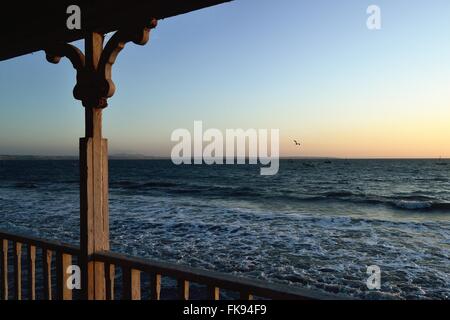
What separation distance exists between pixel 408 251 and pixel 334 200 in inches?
728

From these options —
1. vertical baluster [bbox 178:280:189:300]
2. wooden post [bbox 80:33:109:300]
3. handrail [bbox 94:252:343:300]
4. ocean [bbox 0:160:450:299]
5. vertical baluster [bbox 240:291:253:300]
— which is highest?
wooden post [bbox 80:33:109:300]

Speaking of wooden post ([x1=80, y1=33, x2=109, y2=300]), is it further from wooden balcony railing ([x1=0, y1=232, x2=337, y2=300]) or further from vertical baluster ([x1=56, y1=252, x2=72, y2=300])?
vertical baluster ([x1=56, y1=252, x2=72, y2=300])

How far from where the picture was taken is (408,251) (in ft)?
39.2

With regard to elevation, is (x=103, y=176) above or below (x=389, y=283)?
above

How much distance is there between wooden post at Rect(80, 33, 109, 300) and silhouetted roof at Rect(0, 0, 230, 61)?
20 cm

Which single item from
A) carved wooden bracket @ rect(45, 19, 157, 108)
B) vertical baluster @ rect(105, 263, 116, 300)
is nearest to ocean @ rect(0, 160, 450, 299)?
vertical baluster @ rect(105, 263, 116, 300)

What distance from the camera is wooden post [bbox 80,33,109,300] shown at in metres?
3.07

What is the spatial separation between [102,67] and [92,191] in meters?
1.04

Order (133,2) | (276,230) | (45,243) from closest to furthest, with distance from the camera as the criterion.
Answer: (133,2), (45,243), (276,230)

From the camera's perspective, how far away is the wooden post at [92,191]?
307cm

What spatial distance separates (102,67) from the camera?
2.99 meters

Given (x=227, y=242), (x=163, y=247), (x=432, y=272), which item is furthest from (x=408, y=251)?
(x=163, y=247)
